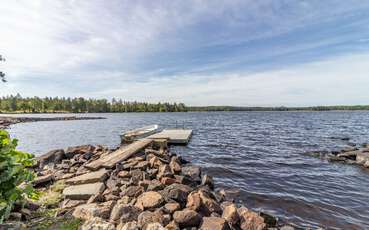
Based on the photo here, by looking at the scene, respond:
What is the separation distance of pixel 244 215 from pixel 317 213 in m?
2.68

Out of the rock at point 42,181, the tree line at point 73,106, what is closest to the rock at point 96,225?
the rock at point 42,181

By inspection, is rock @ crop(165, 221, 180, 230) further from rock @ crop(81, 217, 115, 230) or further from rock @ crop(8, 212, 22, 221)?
rock @ crop(8, 212, 22, 221)

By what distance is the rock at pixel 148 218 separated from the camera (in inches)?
155

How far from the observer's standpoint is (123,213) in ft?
13.5

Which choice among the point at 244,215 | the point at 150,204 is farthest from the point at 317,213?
the point at 150,204

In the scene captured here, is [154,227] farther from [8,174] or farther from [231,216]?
[8,174]

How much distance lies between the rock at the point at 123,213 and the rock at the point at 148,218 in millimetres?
168

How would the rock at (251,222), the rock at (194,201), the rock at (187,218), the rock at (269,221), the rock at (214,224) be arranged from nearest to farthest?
the rock at (214,224) → the rock at (187,218) → the rock at (251,222) → the rock at (194,201) → the rock at (269,221)

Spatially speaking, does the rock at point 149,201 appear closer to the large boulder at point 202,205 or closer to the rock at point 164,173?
the large boulder at point 202,205

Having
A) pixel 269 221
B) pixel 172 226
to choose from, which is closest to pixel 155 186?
pixel 172 226

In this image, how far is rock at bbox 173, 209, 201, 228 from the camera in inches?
168

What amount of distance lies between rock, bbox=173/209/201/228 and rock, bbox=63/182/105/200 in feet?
7.48

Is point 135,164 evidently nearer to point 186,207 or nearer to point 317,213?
point 186,207

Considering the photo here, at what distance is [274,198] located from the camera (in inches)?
271
